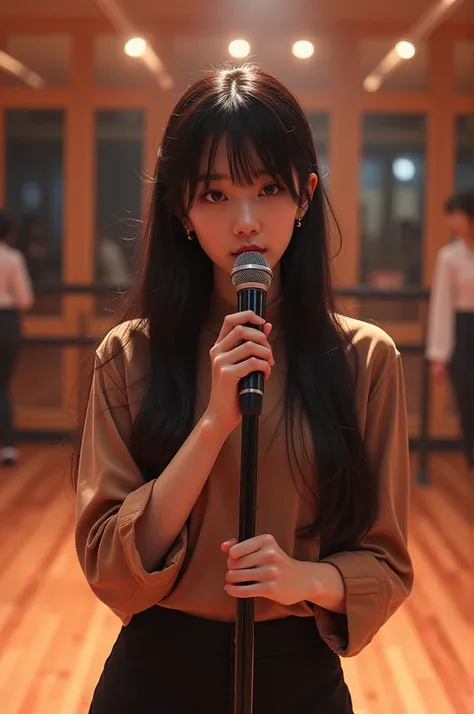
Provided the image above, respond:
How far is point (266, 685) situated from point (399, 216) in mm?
6335

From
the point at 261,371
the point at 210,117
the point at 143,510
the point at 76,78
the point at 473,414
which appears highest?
the point at 76,78

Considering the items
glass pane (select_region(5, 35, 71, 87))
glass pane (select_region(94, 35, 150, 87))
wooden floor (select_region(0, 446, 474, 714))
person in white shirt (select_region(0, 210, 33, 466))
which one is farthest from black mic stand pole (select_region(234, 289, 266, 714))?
glass pane (select_region(5, 35, 71, 87))

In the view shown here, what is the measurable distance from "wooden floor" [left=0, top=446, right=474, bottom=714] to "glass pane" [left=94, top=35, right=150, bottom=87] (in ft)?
11.2

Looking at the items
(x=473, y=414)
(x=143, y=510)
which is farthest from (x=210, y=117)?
(x=473, y=414)

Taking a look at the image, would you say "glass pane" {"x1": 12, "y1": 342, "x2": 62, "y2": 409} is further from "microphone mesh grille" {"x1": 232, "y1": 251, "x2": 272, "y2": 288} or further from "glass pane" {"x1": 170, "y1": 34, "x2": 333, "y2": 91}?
"microphone mesh grille" {"x1": 232, "y1": 251, "x2": 272, "y2": 288}

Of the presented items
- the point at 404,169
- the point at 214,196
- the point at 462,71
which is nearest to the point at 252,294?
the point at 214,196

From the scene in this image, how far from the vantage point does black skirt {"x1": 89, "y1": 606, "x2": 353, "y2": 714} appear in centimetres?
108

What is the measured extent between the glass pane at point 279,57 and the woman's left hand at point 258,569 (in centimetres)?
641

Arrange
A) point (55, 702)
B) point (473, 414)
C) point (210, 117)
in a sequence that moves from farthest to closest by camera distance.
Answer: point (473, 414) < point (55, 702) < point (210, 117)

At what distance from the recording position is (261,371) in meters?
0.92

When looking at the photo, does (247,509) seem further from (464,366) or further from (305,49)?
(305,49)

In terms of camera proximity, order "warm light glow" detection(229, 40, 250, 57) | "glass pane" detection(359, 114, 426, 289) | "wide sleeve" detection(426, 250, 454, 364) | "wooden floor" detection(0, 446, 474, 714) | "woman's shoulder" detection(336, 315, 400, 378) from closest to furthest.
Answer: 1. "woman's shoulder" detection(336, 315, 400, 378)
2. "wooden floor" detection(0, 446, 474, 714)
3. "wide sleeve" detection(426, 250, 454, 364)
4. "warm light glow" detection(229, 40, 250, 57)
5. "glass pane" detection(359, 114, 426, 289)

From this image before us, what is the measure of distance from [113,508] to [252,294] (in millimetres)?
290

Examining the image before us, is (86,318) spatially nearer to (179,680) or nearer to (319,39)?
(319,39)
